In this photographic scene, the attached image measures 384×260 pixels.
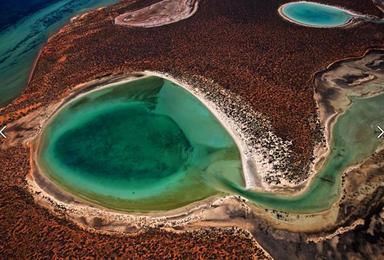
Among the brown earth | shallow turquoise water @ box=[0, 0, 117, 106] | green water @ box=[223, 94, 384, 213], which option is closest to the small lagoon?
the brown earth

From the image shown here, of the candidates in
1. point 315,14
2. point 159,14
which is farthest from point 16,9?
point 315,14

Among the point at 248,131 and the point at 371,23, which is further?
the point at 371,23

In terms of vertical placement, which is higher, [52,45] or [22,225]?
[52,45]

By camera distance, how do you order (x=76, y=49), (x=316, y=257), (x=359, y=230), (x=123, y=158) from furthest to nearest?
(x=76, y=49)
(x=123, y=158)
(x=359, y=230)
(x=316, y=257)

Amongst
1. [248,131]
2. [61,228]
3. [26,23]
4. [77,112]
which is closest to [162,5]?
[26,23]

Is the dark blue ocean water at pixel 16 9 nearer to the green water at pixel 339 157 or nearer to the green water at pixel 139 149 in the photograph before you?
the green water at pixel 139 149

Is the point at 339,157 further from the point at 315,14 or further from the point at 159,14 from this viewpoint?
the point at 159,14

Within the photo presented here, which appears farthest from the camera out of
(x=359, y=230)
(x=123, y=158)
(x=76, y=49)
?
(x=76, y=49)

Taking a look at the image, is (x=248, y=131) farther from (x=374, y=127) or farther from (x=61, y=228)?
(x=61, y=228)
